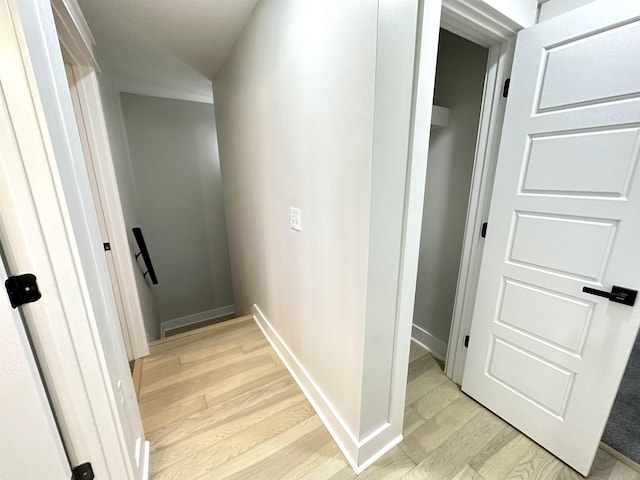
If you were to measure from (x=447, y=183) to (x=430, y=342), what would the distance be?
1.29 m

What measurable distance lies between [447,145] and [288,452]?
2148 millimetres

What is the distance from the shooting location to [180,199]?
11.9 ft

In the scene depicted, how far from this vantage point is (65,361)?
0.81m

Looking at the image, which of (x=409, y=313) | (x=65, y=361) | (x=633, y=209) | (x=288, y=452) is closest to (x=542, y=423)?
(x=409, y=313)

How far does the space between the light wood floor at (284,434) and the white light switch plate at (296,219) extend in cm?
105

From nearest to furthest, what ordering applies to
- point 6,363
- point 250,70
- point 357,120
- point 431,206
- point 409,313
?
point 6,363, point 357,120, point 409,313, point 250,70, point 431,206

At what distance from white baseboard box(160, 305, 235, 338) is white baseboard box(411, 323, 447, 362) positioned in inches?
126

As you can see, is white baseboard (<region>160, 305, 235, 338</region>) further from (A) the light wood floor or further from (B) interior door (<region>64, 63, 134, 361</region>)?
(A) the light wood floor

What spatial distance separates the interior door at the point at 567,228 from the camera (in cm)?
100


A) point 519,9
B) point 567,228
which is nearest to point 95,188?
point 519,9

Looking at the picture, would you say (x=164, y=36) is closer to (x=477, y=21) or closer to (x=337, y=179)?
(x=337, y=179)

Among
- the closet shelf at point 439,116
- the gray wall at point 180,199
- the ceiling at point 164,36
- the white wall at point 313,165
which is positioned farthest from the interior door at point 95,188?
the closet shelf at point 439,116

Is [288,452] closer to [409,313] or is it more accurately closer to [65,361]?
[409,313]

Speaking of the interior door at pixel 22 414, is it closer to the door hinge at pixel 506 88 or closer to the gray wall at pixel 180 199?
the door hinge at pixel 506 88
